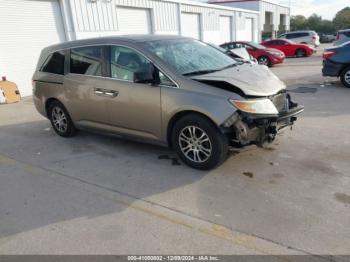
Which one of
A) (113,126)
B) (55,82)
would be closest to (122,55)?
(113,126)

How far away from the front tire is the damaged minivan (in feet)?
0.04

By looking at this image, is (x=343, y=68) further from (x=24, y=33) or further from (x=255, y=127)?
(x=24, y=33)

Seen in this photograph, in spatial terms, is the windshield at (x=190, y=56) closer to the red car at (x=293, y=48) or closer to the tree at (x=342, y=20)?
the red car at (x=293, y=48)

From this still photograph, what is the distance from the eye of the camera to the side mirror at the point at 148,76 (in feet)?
13.8

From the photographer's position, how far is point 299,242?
8.96 feet

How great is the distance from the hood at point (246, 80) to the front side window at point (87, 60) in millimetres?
1691

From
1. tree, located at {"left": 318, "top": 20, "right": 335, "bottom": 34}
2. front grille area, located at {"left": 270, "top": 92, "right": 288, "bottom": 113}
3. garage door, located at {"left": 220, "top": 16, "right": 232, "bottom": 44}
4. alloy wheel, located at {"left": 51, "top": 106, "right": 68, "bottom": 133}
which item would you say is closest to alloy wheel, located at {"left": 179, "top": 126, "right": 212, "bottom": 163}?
front grille area, located at {"left": 270, "top": 92, "right": 288, "bottom": 113}

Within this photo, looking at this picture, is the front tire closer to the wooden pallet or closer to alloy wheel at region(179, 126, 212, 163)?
alloy wheel at region(179, 126, 212, 163)

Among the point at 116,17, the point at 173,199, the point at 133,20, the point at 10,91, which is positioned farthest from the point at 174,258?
the point at 133,20

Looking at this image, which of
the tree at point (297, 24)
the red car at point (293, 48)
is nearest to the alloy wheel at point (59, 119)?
the red car at point (293, 48)

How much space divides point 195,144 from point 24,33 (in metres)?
9.87

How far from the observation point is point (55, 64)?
18.6ft

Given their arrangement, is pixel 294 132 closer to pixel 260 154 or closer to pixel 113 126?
pixel 260 154

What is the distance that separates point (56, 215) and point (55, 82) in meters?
2.96
